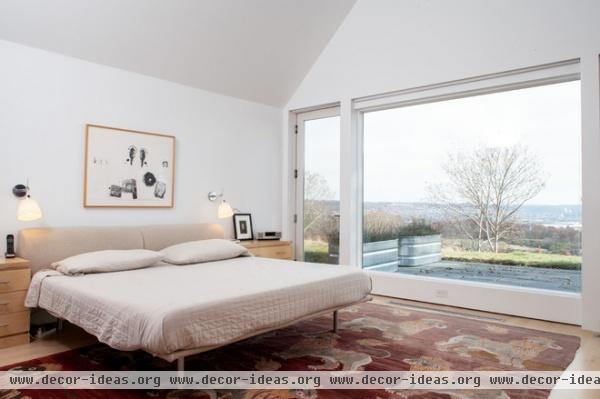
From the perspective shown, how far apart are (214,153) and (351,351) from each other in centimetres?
294

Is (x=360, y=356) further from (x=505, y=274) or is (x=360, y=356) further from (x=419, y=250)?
(x=419, y=250)

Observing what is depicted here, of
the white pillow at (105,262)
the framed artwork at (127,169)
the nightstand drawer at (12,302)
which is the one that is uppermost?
the framed artwork at (127,169)

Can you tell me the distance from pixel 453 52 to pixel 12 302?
4410 mm

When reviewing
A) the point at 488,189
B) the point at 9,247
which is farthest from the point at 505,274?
the point at 9,247

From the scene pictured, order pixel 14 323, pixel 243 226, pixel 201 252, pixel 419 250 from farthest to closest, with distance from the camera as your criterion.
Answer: pixel 243 226 → pixel 419 250 → pixel 201 252 → pixel 14 323

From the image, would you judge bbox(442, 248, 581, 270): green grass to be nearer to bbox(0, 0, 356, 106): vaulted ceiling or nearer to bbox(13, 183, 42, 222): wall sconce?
bbox(0, 0, 356, 106): vaulted ceiling

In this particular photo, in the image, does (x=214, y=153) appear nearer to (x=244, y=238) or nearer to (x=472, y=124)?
(x=244, y=238)

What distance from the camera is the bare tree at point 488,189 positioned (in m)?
4.06

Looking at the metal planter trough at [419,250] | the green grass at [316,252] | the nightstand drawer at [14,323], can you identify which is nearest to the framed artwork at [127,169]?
the nightstand drawer at [14,323]

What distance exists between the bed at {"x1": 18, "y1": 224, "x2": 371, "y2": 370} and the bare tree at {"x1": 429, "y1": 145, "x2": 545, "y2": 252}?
159 centimetres

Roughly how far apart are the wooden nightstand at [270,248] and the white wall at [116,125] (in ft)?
1.60

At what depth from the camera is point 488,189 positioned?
14.0 ft

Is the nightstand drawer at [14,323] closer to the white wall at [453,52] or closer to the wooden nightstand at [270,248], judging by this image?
the wooden nightstand at [270,248]

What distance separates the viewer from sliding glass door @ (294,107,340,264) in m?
5.42
